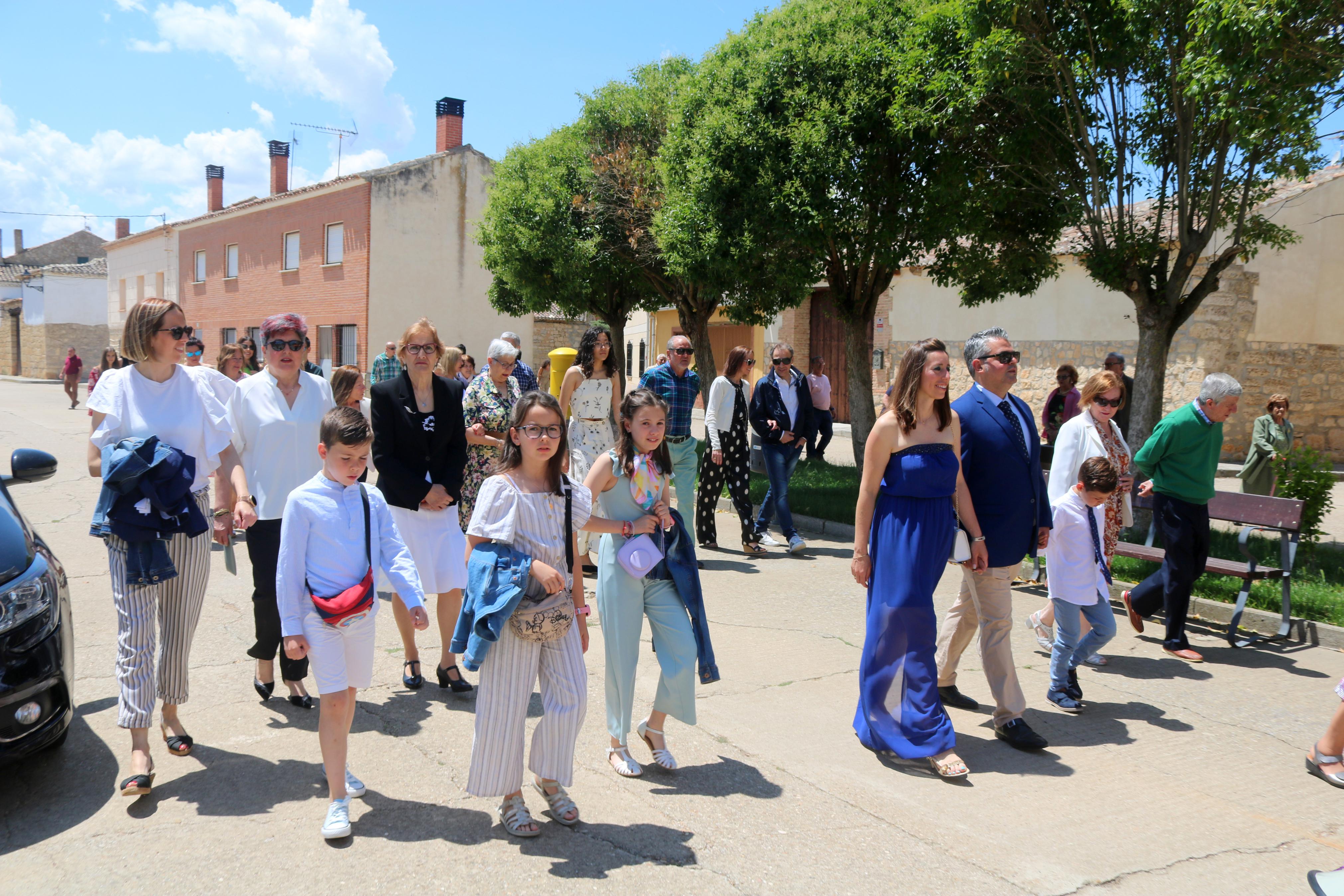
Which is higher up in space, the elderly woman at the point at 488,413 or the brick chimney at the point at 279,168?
the brick chimney at the point at 279,168

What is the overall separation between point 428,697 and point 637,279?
15.5 m

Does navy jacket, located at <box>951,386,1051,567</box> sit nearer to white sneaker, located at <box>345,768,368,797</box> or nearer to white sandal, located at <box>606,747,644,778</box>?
white sandal, located at <box>606,747,644,778</box>

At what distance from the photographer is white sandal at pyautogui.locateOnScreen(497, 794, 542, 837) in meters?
3.49

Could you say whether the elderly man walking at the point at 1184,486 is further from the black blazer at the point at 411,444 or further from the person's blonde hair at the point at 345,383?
the person's blonde hair at the point at 345,383

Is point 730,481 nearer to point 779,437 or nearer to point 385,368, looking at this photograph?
point 779,437

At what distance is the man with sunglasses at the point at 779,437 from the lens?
30.6 feet

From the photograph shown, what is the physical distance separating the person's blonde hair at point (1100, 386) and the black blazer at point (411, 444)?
3.78 m

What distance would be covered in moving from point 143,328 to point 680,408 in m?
4.60

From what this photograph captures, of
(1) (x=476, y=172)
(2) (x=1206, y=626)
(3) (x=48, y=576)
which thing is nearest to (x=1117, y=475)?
(2) (x=1206, y=626)

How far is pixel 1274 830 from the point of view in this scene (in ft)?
12.6

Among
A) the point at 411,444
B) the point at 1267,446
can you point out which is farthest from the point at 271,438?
the point at 1267,446

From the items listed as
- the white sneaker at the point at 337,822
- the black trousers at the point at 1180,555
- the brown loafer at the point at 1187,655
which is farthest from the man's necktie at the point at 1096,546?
the white sneaker at the point at 337,822

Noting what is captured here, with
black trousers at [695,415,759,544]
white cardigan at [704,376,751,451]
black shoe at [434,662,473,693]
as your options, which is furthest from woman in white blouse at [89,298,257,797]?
black trousers at [695,415,759,544]

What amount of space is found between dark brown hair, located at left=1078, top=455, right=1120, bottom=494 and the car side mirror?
5129 mm
